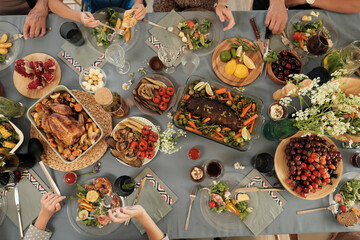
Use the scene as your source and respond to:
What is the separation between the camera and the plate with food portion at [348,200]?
5.17 feet

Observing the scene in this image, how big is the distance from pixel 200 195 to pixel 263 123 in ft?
2.44

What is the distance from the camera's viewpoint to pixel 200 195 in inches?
65.1

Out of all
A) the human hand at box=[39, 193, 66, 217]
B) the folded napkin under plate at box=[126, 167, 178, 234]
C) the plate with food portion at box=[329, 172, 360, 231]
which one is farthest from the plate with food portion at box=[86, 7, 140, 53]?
the plate with food portion at box=[329, 172, 360, 231]

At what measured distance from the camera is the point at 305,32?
1796 mm

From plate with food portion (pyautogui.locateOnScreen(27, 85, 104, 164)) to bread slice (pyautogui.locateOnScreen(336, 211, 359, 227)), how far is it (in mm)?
1819

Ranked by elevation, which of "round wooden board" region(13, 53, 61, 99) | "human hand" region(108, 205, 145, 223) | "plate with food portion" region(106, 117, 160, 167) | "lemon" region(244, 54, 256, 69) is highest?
"lemon" region(244, 54, 256, 69)

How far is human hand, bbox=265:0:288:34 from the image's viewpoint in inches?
69.4

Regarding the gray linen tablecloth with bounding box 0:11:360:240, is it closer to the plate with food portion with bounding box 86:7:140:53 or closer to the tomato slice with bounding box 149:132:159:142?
the plate with food portion with bounding box 86:7:140:53

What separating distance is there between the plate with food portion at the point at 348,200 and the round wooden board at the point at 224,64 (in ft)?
3.34

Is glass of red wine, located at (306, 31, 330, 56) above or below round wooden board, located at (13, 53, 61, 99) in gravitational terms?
above

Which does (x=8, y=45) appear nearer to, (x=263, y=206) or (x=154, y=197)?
(x=154, y=197)

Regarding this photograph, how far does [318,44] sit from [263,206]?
4.14 feet

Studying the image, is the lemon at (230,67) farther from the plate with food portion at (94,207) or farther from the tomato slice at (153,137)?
the plate with food portion at (94,207)

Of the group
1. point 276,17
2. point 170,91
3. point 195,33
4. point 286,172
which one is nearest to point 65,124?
point 170,91
